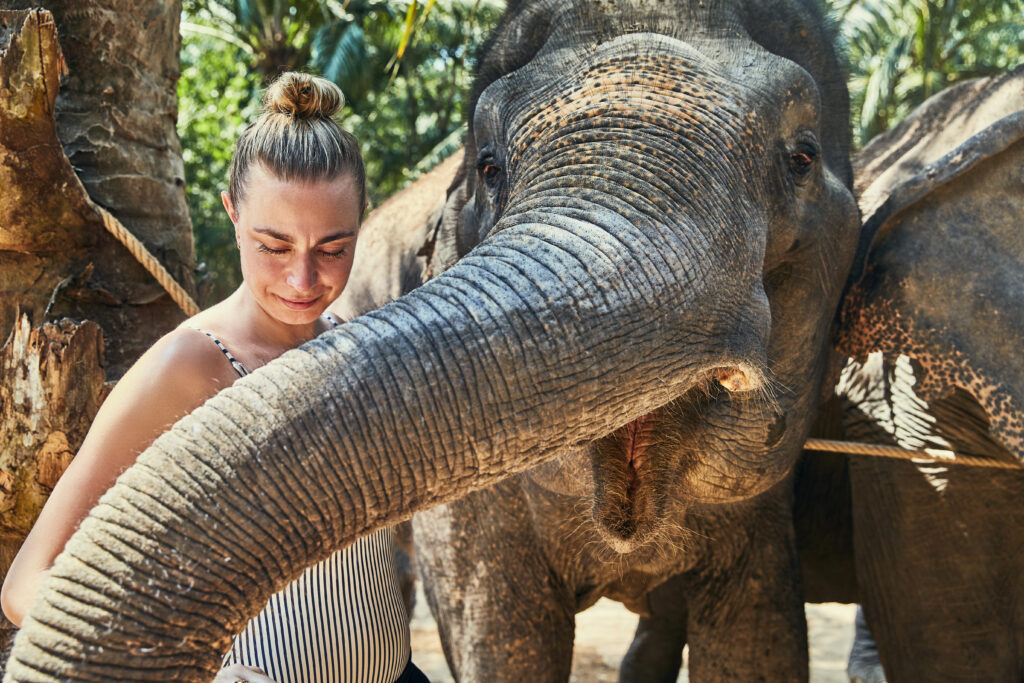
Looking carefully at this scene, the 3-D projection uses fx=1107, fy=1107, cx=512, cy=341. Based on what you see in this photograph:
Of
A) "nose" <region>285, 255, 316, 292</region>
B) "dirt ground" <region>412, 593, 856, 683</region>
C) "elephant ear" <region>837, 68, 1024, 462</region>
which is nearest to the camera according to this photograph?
"nose" <region>285, 255, 316, 292</region>

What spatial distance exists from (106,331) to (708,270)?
1547 millimetres

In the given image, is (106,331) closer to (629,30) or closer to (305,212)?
(305,212)

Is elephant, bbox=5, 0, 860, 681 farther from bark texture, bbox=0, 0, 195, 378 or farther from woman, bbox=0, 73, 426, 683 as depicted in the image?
bark texture, bbox=0, 0, 195, 378

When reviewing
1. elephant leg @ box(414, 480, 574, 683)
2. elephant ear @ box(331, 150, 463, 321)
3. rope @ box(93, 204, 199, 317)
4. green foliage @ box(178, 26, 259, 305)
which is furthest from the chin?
green foliage @ box(178, 26, 259, 305)

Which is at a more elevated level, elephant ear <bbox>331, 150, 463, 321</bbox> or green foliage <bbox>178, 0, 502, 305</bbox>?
green foliage <bbox>178, 0, 502, 305</bbox>

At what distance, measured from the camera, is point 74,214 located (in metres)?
2.56

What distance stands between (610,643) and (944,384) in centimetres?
457

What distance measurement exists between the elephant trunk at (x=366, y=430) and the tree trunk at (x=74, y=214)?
1.17 metres

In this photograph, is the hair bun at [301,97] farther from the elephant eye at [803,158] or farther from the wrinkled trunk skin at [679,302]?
the elephant eye at [803,158]

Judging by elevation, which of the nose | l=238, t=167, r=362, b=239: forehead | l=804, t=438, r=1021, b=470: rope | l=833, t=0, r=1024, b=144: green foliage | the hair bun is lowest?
l=804, t=438, r=1021, b=470: rope

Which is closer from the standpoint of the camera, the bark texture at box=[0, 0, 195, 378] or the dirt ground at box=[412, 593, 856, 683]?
the bark texture at box=[0, 0, 195, 378]

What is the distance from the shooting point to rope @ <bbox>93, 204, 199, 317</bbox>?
261 cm

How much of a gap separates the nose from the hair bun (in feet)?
0.91

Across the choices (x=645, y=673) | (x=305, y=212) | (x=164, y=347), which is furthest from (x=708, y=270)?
(x=645, y=673)
